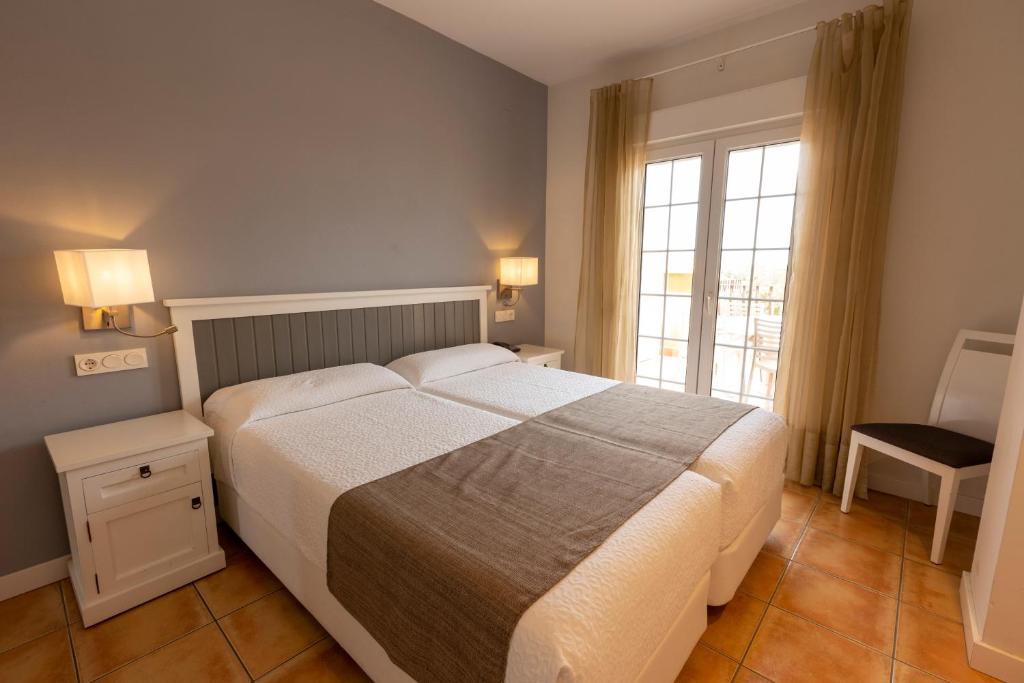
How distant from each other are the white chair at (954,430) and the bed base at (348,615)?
1.28 m

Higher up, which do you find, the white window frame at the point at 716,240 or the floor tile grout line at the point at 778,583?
the white window frame at the point at 716,240

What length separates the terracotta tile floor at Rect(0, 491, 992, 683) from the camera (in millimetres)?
1488

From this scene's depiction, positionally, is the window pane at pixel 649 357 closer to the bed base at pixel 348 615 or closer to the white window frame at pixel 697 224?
the white window frame at pixel 697 224

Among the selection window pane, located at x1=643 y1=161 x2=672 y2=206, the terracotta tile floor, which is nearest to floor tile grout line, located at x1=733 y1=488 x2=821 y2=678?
the terracotta tile floor

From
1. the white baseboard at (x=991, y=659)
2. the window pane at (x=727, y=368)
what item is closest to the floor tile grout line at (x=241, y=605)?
the white baseboard at (x=991, y=659)

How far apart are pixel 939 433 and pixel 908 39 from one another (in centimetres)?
193

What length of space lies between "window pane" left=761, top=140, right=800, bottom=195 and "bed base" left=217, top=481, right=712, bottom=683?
233 cm

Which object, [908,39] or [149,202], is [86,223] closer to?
[149,202]

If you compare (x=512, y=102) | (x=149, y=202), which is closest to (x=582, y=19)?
(x=512, y=102)

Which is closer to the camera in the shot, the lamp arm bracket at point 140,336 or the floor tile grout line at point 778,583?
the floor tile grout line at point 778,583

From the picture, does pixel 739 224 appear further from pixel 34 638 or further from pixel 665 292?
pixel 34 638

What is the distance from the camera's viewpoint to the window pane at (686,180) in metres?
3.12

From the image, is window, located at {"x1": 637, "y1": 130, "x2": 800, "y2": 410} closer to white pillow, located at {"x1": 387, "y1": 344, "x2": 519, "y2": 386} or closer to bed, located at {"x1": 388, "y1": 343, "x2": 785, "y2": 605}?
bed, located at {"x1": 388, "y1": 343, "x2": 785, "y2": 605}

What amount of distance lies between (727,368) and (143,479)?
3204 millimetres
